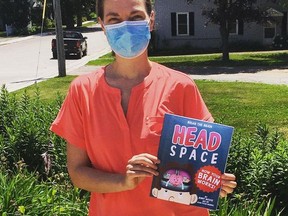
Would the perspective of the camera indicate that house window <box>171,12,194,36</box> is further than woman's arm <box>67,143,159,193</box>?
Yes

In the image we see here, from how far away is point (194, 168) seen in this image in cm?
193

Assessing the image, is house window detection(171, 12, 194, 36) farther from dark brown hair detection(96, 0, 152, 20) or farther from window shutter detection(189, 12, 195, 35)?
dark brown hair detection(96, 0, 152, 20)

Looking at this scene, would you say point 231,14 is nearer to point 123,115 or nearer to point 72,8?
point 123,115

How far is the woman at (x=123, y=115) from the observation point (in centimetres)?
201

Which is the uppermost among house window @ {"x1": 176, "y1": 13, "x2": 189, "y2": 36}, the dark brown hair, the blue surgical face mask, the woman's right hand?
the dark brown hair

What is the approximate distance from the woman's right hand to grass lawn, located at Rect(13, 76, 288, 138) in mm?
5851

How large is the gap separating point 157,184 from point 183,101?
373mm

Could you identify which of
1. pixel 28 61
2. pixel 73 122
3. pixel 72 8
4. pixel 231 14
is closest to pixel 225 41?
pixel 231 14

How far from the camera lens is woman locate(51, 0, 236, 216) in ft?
6.58

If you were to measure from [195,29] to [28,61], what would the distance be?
10.3m

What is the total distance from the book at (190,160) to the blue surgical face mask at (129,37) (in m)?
0.38

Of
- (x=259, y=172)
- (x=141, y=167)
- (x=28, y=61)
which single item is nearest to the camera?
(x=141, y=167)

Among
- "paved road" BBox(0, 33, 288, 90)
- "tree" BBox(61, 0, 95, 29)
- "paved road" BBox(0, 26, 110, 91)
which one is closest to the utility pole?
"paved road" BBox(0, 26, 110, 91)

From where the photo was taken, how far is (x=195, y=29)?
31438mm
